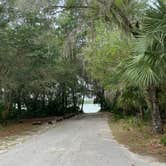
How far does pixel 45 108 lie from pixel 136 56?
30318 mm

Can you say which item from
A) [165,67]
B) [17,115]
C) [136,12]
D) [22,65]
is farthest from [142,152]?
[17,115]

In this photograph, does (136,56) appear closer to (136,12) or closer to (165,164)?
(165,164)

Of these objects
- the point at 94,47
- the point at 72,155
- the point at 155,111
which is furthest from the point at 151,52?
the point at 94,47

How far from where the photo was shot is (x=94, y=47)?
19984 mm

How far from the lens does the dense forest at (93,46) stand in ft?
29.8

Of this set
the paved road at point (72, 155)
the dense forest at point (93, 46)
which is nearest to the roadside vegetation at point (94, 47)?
the dense forest at point (93, 46)

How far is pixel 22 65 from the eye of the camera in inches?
822

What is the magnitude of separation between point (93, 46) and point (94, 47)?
0.30 feet

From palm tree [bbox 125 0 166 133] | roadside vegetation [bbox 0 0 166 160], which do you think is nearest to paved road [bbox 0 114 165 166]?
roadside vegetation [bbox 0 0 166 160]

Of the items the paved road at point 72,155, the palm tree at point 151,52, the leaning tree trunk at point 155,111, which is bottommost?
the paved road at point 72,155

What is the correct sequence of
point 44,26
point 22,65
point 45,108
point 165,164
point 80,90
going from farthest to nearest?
point 80,90 < point 45,108 < point 22,65 < point 44,26 < point 165,164

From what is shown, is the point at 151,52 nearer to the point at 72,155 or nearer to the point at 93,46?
the point at 72,155

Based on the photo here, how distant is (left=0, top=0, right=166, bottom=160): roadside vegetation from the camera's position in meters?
9.09

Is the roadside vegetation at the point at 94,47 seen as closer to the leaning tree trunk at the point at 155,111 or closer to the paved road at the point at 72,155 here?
the leaning tree trunk at the point at 155,111
